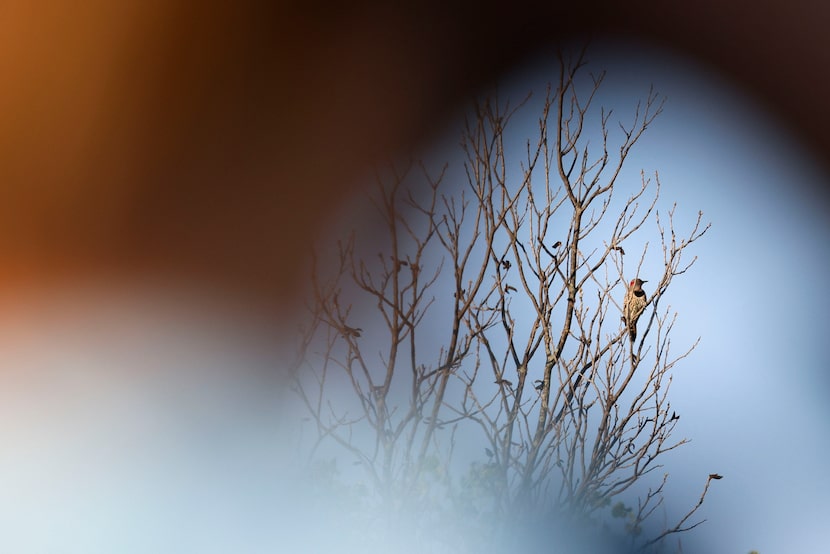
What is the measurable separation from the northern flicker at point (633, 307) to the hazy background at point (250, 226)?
→ 9cm

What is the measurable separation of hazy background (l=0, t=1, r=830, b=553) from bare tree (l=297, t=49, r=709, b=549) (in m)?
0.07

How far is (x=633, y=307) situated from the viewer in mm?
1498

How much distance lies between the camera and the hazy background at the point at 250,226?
56.4 inches

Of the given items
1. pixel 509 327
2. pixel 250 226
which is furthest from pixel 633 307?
pixel 250 226

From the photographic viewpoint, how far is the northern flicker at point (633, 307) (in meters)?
1.50

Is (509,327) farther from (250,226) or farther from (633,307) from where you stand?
(250,226)

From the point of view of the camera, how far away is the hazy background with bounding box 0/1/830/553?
1.43 metres

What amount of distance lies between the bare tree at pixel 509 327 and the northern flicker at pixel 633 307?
1 centimetres

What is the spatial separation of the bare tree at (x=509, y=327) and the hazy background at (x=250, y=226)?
7cm

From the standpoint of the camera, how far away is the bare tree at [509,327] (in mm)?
1498

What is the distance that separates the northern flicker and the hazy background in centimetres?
9

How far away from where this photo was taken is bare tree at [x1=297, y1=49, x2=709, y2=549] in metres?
1.50

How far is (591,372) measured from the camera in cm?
151

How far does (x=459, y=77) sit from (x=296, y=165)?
0.41 metres
